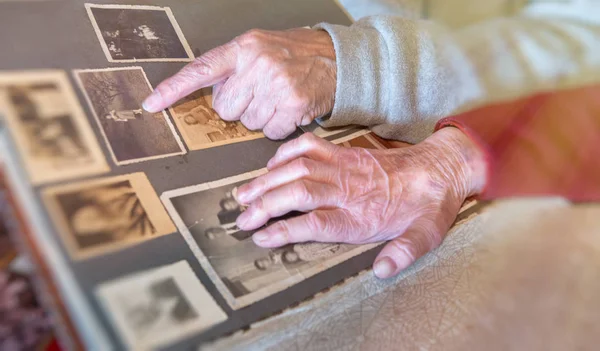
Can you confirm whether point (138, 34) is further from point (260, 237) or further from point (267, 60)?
point (260, 237)

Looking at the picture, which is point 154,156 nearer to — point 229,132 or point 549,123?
point 229,132

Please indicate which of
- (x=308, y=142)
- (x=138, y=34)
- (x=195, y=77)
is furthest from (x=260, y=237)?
(x=138, y=34)

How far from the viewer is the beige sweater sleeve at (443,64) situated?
0.41 meters

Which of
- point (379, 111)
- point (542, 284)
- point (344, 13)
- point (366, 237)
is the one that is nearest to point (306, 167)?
point (366, 237)

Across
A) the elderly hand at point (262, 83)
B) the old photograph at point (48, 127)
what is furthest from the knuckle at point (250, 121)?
the old photograph at point (48, 127)

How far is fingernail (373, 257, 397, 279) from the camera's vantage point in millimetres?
618

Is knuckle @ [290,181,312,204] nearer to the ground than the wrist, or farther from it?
farther from it

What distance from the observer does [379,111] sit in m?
0.81

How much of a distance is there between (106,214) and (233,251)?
146 mm

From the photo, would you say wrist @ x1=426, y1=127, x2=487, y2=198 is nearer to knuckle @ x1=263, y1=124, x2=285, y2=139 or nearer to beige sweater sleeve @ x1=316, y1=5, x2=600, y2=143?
beige sweater sleeve @ x1=316, y1=5, x2=600, y2=143

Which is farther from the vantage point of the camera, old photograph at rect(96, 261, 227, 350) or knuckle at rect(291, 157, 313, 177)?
knuckle at rect(291, 157, 313, 177)

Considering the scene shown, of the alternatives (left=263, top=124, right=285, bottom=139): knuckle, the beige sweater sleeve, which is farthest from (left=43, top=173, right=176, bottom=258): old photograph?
the beige sweater sleeve

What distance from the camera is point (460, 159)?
0.73 m

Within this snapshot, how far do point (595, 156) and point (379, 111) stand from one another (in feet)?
1.46
